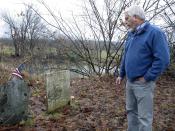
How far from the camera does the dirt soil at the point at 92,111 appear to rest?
5949 millimetres

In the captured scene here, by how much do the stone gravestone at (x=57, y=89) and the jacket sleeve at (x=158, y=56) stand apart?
8.43 feet

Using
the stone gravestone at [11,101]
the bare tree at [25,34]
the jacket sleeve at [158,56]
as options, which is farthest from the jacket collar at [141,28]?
the bare tree at [25,34]

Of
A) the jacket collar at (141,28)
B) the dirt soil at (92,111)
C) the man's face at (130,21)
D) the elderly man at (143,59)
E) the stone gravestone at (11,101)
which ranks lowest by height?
the dirt soil at (92,111)

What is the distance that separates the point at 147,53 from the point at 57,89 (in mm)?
A: 2666

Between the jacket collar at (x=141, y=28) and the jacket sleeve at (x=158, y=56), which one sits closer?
the jacket sleeve at (x=158, y=56)

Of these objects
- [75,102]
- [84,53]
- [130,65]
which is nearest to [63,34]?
[84,53]

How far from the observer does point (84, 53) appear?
13289 mm

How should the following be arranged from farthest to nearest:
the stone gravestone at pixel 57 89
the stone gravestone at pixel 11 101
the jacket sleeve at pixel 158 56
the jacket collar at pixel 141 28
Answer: the stone gravestone at pixel 57 89 → the stone gravestone at pixel 11 101 → the jacket collar at pixel 141 28 → the jacket sleeve at pixel 158 56

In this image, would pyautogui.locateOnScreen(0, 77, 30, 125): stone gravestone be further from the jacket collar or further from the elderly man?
the jacket collar

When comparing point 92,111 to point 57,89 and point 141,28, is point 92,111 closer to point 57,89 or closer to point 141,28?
point 57,89

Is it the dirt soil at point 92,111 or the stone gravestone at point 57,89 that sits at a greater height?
the stone gravestone at point 57,89

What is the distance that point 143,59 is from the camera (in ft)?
15.1

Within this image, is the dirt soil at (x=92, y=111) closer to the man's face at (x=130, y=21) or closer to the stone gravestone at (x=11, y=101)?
the stone gravestone at (x=11, y=101)

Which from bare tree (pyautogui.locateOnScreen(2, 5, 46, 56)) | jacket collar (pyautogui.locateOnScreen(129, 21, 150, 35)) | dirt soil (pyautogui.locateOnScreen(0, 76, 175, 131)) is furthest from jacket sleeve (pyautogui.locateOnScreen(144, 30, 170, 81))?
bare tree (pyautogui.locateOnScreen(2, 5, 46, 56))
